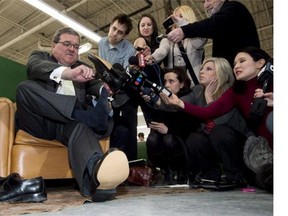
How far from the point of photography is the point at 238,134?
1.87 meters

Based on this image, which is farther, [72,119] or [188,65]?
[188,65]

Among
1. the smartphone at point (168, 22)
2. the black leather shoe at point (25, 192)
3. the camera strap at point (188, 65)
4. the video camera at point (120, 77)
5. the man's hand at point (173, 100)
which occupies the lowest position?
the black leather shoe at point (25, 192)

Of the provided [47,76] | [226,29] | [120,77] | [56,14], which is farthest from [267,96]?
[56,14]

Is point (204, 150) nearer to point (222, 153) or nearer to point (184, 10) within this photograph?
point (222, 153)

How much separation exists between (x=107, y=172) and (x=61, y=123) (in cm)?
42

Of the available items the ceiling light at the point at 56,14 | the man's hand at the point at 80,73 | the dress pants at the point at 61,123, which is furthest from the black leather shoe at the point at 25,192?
the ceiling light at the point at 56,14

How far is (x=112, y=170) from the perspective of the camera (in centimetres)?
119

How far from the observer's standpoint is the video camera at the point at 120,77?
5.60 feet

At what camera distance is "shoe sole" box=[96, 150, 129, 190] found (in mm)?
1178

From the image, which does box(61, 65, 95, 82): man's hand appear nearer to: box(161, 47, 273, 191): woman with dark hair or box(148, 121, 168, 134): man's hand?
box(161, 47, 273, 191): woman with dark hair

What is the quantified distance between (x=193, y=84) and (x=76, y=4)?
524 cm

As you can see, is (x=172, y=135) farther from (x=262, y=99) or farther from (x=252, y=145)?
(x=262, y=99)

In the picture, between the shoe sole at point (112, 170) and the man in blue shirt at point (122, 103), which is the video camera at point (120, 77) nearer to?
the man in blue shirt at point (122, 103)

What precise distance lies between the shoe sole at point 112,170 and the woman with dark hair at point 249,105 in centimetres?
74
